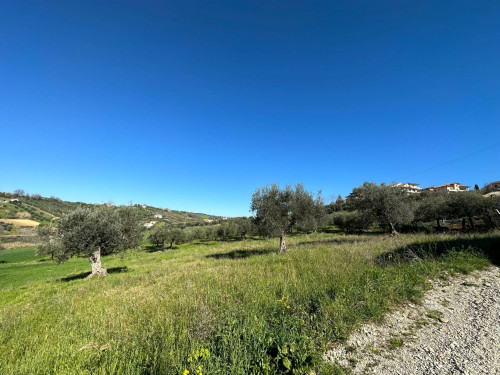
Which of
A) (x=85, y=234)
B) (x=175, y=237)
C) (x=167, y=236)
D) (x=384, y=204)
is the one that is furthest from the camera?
(x=175, y=237)

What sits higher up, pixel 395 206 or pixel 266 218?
pixel 395 206

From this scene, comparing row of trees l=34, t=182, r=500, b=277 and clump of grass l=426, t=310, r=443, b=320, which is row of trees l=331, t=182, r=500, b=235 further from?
clump of grass l=426, t=310, r=443, b=320

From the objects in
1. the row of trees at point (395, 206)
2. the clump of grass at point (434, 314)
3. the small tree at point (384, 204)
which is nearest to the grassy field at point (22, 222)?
the row of trees at point (395, 206)

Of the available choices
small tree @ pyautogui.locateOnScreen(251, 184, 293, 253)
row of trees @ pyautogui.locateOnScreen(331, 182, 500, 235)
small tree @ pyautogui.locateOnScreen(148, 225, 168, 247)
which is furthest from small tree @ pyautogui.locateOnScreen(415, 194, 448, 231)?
small tree @ pyautogui.locateOnScreen(148, 225, 168, 247)

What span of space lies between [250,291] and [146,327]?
3593mm

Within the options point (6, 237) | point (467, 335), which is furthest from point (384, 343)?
point (6, 237)

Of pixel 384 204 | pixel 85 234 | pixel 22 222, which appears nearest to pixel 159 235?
pixel 85 234

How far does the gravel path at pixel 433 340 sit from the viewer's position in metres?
3.59

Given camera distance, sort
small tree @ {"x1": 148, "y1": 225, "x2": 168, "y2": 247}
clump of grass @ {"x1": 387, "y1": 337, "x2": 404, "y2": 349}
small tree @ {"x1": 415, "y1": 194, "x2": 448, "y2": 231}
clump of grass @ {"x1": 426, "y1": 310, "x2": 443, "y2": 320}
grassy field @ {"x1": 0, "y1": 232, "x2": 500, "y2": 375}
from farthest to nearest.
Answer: small tree @ {"x1": 148, "y1": 225, "x2": 168, "y2": 247}, small tree @ {"x1": 415, "y1": 194, "x2": 448, "y2": 231}, clump of grass @ {"x1": 426, "y1": 310, "x2": 443, "y2": 320}, clump of grass @ {"x1": 387, "y1": 337, "x2": 404, "y2": 349}, grassy field @ {"x1": 0, "y1": 232, "x2": 500, "y2": 375}

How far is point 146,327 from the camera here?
5.62 m

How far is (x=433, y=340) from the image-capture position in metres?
4.24

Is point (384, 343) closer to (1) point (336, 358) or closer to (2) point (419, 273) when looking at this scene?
(1) point (336, 358)

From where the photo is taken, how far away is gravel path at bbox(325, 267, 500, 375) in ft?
11.8

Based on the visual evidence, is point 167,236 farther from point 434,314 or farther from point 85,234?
point 434,314
